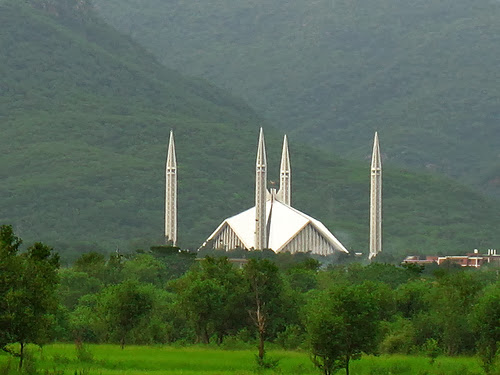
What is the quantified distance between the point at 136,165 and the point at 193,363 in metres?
98.2

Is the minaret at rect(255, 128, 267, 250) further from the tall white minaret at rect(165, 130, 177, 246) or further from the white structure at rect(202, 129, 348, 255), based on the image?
the tall white minaret at rect(165, 130, 177, 246)

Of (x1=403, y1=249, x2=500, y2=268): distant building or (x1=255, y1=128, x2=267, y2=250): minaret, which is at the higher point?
(x1=255, y1=128, x2=267, y2=250): minaret

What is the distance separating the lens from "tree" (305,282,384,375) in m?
34.2

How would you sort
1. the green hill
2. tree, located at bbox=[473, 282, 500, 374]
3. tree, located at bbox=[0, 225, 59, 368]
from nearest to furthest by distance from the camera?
tree, located at bbox=[0, 225, 59, 368] → tree, located at bbox=[473, 282, 500, 374] → the green hill

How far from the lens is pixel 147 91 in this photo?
163 metres

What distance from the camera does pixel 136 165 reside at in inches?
5325

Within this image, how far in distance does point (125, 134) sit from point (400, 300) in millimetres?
96077

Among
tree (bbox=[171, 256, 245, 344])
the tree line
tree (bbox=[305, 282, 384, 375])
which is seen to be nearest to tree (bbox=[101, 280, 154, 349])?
the tree line

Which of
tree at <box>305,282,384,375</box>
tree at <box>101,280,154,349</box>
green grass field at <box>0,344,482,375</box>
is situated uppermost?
tree at <box>101,280,154,349</box>

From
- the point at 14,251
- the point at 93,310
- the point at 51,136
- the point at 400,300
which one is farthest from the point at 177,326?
the point at 51,136

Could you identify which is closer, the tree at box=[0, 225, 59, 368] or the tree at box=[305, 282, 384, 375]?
the tree at box=[0, 225, 59, 368]

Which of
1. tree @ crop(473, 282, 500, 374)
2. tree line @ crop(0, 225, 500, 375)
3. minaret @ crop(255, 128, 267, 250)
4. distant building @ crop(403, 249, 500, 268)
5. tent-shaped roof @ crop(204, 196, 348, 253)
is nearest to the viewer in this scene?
tree line @ crop(0, 225, 500, 375)

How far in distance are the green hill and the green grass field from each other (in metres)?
57.2

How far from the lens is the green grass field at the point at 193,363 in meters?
35.6
